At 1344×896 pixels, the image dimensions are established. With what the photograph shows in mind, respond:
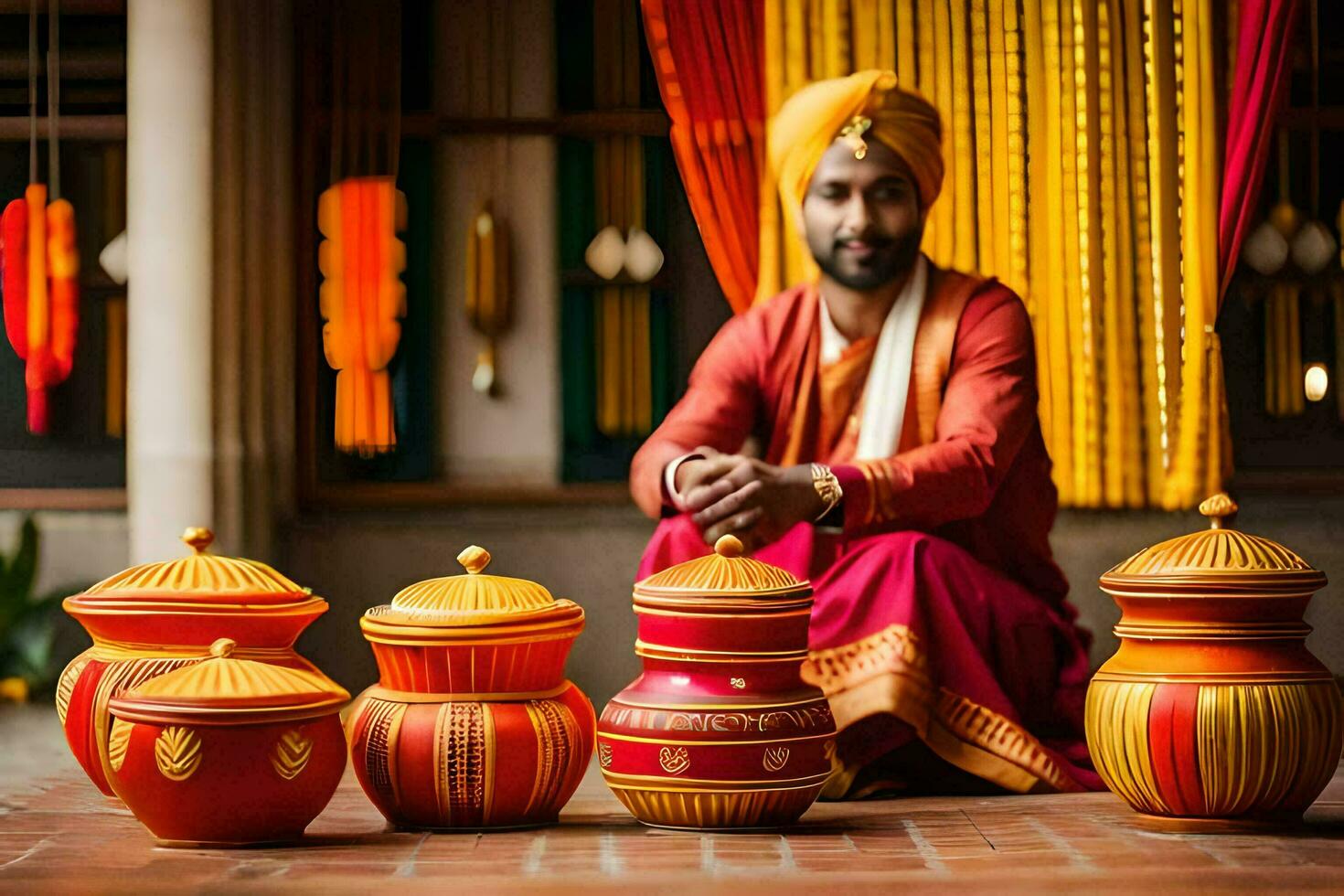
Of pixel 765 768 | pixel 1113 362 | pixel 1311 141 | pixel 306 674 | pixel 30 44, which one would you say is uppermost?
pixel 30 44

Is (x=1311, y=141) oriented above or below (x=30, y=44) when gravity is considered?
below

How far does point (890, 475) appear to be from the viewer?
3.67m

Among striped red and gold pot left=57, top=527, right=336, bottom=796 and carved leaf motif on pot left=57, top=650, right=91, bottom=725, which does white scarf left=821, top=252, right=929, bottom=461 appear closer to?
striped red and gold pot left=57, top=527, right=336, bottom=796

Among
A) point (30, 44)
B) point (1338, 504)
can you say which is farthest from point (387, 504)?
point (1338, 504)

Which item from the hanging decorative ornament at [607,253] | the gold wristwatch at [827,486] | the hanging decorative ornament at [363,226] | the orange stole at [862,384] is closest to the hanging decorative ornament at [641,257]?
the hanging decorative ornament at [607,253]

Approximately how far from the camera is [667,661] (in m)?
2.86

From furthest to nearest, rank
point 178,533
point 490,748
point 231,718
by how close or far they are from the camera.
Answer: point 178,533, point 490,748, point 231,718

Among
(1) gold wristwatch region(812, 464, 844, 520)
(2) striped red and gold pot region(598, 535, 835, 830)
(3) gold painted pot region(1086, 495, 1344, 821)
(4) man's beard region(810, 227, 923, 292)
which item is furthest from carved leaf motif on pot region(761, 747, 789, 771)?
(4) man's beard region(810, 227, 923, 292)

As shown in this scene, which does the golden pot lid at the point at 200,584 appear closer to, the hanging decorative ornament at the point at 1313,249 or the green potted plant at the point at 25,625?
the green potted plant at the point at 25,625

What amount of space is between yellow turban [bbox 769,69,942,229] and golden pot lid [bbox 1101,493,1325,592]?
1.41m

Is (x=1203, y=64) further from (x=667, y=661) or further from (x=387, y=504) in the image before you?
(x=667, y=661)

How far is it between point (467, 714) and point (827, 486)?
3.74 feet

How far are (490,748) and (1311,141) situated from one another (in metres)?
3.95

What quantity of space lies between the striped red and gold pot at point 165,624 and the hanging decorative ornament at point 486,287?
8.86 feet
